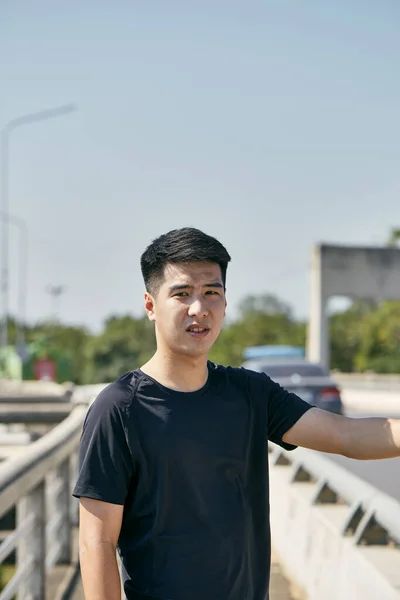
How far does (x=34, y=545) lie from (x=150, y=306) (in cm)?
335

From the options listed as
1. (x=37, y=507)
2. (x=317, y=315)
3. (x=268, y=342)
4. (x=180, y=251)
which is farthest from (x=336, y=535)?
(x=268, y=342)

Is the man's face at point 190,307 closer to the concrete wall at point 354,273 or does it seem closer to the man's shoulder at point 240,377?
the man's shoulder at point 240,377

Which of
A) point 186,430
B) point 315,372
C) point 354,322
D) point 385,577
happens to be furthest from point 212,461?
point 354,322

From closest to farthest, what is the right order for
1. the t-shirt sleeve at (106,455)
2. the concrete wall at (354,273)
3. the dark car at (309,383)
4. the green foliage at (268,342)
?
the t-shirt sleeve at (106,455) < the dark car at (309,383) < the concrete wall at (354,273) < the green foliage at (268,342)

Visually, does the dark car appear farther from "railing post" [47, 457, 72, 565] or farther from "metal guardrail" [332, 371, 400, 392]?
"metal guardrail" [332, 371, 400, 392]

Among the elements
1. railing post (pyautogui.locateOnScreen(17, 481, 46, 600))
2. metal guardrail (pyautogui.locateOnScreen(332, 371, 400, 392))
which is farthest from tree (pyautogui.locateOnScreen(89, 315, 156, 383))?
railing post (pyautogui.locateOnScreen(17, 481, 46, 600))

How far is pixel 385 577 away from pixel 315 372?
16.1 meters

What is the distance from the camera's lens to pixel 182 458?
257cm

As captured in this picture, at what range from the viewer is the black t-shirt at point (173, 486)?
254 centimetres

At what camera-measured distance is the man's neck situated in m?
2.69

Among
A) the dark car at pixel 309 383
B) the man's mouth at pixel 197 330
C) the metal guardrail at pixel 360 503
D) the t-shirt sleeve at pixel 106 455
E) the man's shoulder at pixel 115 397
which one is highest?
the man's mouth at pixel 197 330

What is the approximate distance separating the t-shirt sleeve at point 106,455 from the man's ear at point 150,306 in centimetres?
31

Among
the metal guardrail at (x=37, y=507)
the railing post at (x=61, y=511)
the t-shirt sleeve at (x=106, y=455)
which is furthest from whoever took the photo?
the railing post at (x=61, y=511)

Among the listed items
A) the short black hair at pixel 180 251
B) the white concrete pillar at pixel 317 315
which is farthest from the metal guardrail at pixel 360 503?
the white concrete pillar at pixel 317 315
